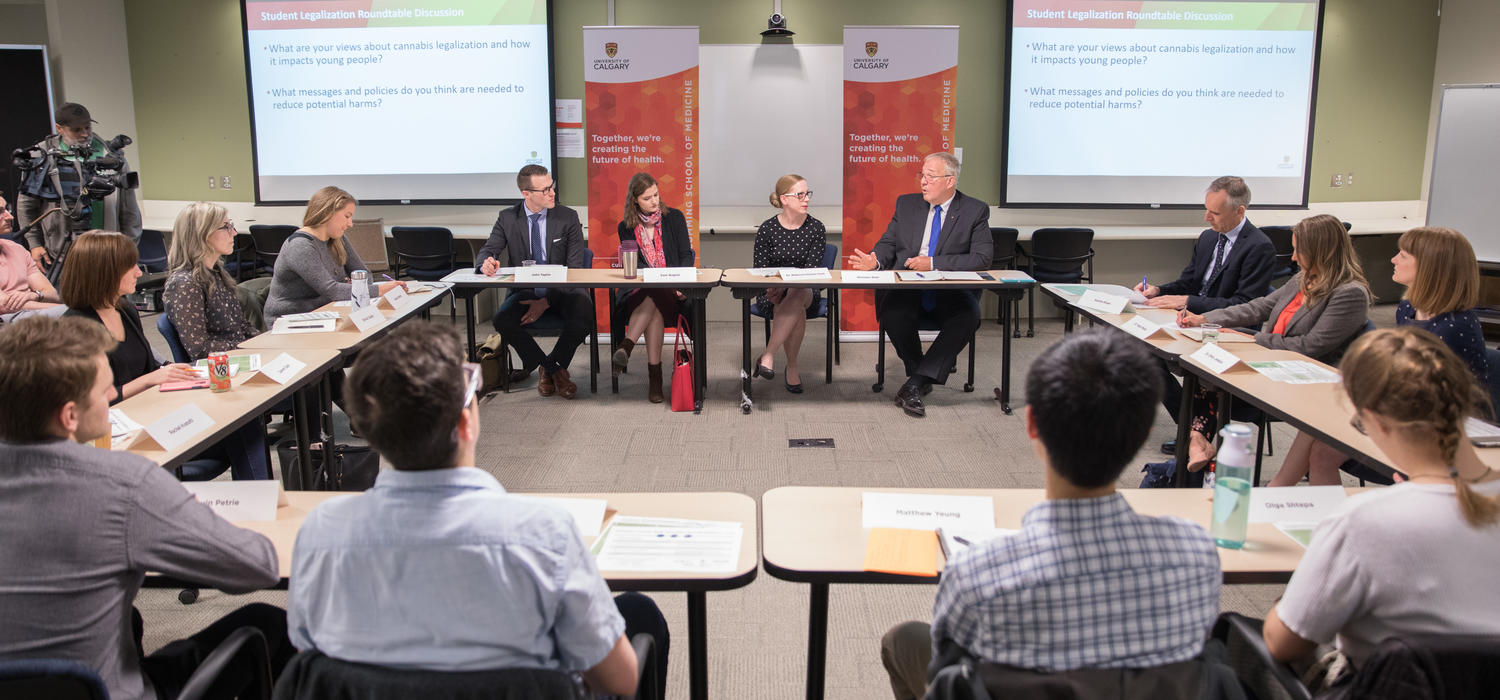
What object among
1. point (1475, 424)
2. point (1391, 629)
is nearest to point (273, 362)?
point (1391, 629)

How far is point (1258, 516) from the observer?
1962 mm

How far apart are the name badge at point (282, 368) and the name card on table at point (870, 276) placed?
8.25 ft

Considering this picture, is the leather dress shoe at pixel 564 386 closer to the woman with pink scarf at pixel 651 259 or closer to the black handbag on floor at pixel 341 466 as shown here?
the woman with pink scarf at pixel 651 259

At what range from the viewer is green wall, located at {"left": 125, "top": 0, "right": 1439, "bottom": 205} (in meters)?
7.13

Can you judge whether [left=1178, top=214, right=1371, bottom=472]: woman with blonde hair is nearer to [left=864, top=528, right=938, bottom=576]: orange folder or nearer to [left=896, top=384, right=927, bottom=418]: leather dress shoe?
[left=896, top=384, right=927, bottom=418]: leather dress shoe

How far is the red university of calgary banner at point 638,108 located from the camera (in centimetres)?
633

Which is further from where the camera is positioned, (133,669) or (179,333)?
(179,333)

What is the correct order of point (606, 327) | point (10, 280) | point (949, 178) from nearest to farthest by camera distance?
point (10, 280)
point (949, 178)
point (606, 327)

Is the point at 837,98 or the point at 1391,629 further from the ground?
the point at 837,98

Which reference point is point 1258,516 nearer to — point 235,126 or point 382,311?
point 382,311

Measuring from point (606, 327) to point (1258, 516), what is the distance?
203 inches

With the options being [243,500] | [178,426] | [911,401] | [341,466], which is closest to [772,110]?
[911,401]

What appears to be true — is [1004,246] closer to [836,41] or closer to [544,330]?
[836,41]

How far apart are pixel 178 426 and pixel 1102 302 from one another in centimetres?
348
